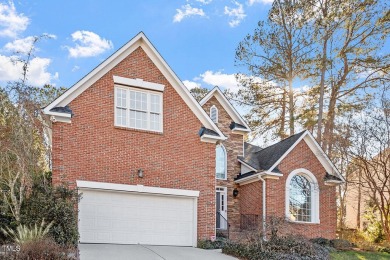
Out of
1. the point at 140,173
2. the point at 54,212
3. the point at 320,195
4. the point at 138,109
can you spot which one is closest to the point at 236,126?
the point at 320,195

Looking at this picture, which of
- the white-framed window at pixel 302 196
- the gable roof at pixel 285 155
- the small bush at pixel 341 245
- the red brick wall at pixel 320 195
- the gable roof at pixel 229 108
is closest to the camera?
the small bush at pixel 341 245

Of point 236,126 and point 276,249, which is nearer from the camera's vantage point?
point 276,249

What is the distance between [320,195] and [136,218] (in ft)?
32.1

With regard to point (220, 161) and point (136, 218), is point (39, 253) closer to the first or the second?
point (136, 218)

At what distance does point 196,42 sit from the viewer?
20938 millimetres

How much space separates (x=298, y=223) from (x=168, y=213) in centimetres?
698

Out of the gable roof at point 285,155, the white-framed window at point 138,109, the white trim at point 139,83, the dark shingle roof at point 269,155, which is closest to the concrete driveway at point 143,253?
the white-framed window at point 138,109

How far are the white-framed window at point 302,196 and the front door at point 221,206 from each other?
10.8 ft

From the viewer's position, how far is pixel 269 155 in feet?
76.7

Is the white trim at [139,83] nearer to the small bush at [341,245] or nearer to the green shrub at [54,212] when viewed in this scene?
the green shrub at [54,212]

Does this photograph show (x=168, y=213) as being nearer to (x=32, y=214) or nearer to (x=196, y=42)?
(x=32, y=214)

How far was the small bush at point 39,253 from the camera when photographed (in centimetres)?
1199

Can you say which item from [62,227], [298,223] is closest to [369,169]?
[298,223]

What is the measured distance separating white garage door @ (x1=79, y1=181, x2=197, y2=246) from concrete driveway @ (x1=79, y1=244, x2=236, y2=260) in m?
0.66
